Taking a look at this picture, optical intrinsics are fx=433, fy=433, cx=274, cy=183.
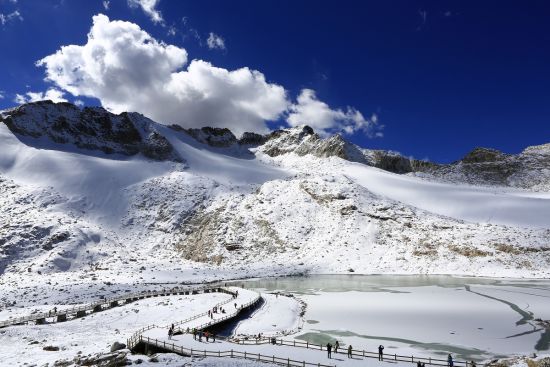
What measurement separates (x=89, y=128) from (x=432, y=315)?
149990 millimetres

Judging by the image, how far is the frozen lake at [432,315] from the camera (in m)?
32.2

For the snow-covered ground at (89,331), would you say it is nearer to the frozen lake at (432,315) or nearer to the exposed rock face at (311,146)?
the frozen lake at (432,315)

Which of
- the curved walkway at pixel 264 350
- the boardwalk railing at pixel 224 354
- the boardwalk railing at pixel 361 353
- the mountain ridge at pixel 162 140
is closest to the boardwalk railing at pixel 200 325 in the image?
the curved walkway at pixel 264 350

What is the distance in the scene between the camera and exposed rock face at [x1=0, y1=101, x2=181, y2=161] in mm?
149375

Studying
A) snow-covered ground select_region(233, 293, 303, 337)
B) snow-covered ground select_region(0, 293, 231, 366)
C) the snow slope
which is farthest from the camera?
the snow slope

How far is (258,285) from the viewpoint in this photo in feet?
243

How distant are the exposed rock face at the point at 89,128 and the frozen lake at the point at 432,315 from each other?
Result: 345 feet

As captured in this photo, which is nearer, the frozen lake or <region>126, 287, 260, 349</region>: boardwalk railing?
the frozen lake

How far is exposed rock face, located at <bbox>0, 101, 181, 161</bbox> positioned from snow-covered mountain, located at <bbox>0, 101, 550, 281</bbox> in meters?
0.48

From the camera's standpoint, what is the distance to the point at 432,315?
42.3 meters

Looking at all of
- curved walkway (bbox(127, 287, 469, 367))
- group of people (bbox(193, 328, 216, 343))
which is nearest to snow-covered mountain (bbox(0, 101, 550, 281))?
group of people (bbox(193, 328, 216, 343))

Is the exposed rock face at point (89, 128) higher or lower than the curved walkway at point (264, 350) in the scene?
higher

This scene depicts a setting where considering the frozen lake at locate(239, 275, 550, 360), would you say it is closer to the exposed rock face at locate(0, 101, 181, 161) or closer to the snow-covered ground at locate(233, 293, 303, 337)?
the snow-covered ground at locate(233, 293, 303, 337)

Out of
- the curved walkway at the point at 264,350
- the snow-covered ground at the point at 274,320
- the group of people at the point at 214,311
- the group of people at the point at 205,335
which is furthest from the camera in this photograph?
the group of people at the point at 214,311
